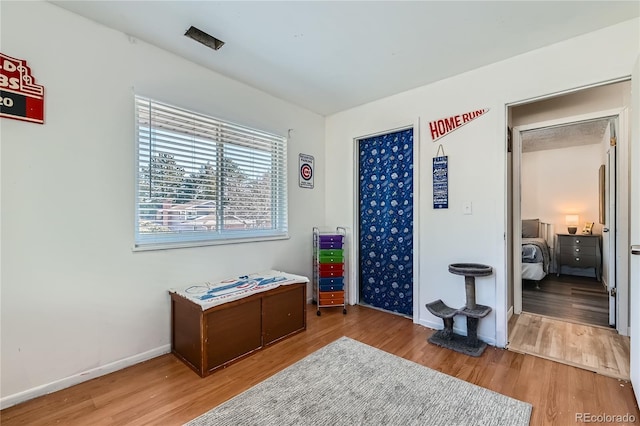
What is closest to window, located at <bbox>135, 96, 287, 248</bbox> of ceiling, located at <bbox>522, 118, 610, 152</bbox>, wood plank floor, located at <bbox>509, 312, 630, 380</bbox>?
wood plank floor, located at <bbox>509, 312, 630, 380</bbox>

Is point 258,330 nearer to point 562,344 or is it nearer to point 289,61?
point 289,61

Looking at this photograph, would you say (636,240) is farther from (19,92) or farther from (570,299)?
(19,92)

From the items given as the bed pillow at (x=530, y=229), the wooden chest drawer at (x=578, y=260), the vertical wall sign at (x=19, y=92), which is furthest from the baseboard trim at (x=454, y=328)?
the bed pillow at (x=530, y=229)

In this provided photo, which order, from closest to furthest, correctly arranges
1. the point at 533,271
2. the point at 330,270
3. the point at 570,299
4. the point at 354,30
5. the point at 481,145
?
the point at 354,30
the point at 481,145
the point at 330,270
the point at 570,299
the point at 533,271

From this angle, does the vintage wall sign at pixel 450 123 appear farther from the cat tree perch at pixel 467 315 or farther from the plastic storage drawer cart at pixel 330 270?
the plastic storage drawer cart at pixel 330 270

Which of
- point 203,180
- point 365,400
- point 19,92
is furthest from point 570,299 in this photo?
point 19,92

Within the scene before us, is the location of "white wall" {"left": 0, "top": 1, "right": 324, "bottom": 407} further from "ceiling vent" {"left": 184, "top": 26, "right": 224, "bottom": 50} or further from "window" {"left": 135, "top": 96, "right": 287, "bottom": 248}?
"ceiling vent" {"left": 184, "top": 26, "right": 224, "bottom": 50}

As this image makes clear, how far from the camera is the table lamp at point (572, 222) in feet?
17.0

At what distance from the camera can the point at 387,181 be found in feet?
11.1

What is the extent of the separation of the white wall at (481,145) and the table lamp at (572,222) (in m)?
4.05

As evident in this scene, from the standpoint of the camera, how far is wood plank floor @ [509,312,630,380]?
7.04 feet

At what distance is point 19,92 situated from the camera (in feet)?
5.69

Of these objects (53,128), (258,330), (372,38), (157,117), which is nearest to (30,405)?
(258,330)

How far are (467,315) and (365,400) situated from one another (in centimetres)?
124
